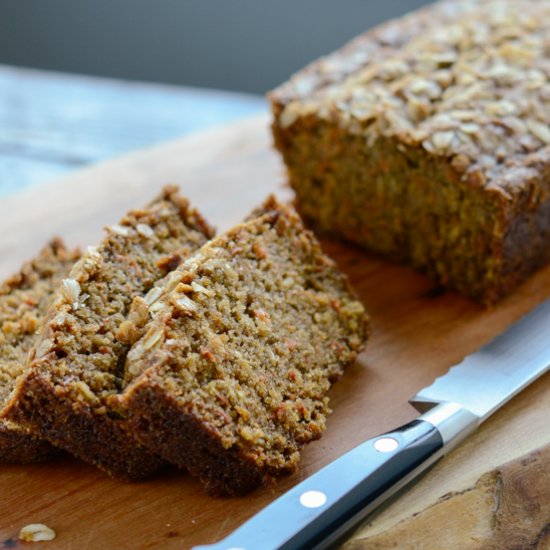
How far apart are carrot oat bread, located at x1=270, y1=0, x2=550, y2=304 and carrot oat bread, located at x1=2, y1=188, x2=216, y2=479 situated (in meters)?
1.05

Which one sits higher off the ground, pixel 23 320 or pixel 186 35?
pixel 186 35

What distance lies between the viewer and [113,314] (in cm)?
302

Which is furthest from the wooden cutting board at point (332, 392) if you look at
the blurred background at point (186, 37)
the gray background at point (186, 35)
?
the gray background at point (186, 35)

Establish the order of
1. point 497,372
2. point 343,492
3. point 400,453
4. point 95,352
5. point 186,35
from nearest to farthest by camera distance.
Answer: point 343,492 < point 400,453 < point 95,352 < point 497,372 < point 186,35

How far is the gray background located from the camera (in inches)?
316

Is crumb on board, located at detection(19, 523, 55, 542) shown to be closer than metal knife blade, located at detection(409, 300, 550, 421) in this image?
Yes

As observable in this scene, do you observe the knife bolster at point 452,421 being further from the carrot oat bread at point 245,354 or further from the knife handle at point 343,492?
the carrot oat bread at point 245,354

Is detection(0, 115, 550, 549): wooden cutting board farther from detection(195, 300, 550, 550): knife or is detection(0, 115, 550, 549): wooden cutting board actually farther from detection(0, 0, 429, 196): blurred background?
detection(0, 0, 429, 196): blurred background

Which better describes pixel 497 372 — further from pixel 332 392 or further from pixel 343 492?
pixel 343 492

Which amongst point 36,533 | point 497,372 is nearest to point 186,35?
point 497,372

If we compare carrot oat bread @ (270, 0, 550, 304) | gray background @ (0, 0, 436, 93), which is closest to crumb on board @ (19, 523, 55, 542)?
carrot oat bread @ (270, 0, 550, 304)

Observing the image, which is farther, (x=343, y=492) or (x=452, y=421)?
(x=452, y=421)

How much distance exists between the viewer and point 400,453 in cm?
274

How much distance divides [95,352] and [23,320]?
20.3 inches
